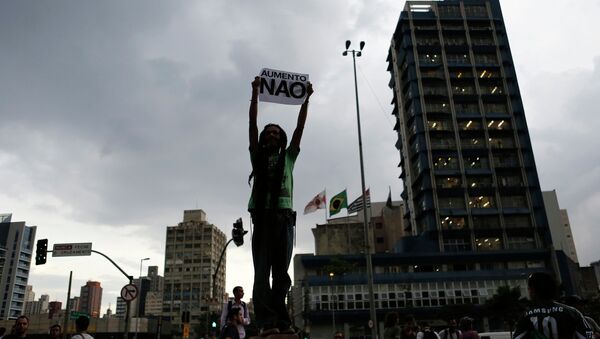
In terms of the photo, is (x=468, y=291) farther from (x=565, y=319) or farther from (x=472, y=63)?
(x=565, y=319)

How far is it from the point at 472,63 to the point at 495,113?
923 cm

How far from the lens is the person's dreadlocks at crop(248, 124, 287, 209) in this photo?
16.4ft

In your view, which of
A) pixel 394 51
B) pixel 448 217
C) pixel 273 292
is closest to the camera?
pixel 273 292

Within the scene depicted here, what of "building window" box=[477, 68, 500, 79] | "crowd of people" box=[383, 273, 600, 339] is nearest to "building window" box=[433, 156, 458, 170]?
"building window" box=[477, 68, 500, 79]

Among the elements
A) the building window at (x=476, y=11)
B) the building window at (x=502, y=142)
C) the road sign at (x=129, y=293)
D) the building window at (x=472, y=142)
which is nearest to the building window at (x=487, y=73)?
the building window at (x=502, y=142)

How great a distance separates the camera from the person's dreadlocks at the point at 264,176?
5008 millimetres

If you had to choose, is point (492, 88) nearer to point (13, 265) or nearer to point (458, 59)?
point (458, 59)

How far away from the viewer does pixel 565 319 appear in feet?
12.7

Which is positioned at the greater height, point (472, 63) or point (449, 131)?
point (472, 63)

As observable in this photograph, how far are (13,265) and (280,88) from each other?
155 metres

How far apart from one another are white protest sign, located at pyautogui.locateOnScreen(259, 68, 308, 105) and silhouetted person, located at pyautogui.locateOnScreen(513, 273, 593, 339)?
344cm

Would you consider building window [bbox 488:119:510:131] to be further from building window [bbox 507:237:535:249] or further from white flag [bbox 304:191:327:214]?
white flag [bbox 304:191:327:214]

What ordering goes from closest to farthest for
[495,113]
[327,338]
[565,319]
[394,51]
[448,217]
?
[565,319] → [327,338] → [448,217] → [495,113] → [394,51]

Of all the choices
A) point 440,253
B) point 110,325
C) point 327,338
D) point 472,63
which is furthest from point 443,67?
point 110,325
